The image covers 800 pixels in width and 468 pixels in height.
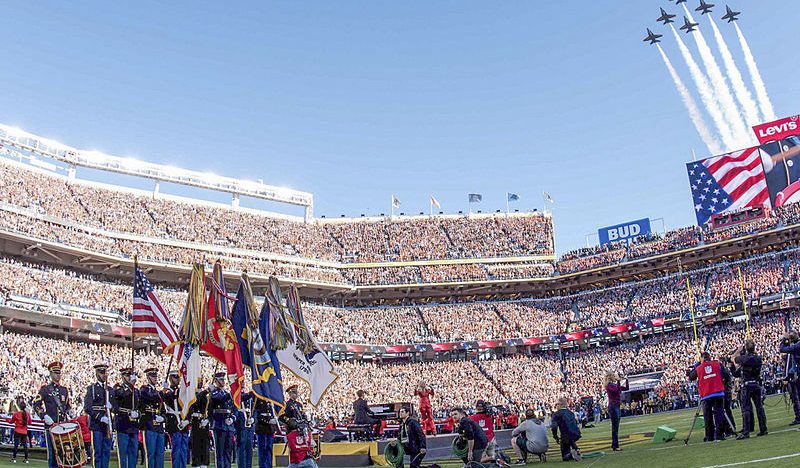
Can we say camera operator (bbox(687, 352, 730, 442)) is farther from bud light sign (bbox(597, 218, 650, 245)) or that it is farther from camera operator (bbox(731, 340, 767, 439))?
bud light sign (bbox(597, 218, 650, 245))

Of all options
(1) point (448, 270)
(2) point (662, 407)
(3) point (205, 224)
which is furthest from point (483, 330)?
(3) point (205, 224)

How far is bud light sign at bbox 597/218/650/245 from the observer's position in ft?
216

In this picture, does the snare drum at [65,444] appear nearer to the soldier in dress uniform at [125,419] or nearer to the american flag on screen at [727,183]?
the soldier in dress uniform at [125,419]

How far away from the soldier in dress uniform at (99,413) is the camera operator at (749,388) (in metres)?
12.6

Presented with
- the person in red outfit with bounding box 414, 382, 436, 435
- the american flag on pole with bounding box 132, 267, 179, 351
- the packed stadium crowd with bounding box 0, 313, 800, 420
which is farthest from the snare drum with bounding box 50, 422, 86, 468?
the packed stadium crowd with bounding box 0, 313, 800, 420

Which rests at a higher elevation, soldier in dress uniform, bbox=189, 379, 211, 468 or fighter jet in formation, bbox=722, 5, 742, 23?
fighter jet in formation, bbox=722, 5, 742, 23

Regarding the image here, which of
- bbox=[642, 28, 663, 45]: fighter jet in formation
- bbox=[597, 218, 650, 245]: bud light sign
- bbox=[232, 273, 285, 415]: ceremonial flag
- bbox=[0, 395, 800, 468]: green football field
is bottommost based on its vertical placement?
bbox=[0, 395, 800, 468]: green football field

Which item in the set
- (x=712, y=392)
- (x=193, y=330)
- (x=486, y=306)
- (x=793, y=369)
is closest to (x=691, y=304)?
(x=486, y=306)

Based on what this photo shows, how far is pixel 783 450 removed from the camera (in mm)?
11445

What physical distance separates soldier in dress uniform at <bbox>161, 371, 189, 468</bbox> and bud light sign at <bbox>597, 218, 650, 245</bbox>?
5714 centimetres

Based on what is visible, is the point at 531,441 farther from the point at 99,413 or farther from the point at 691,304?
the point at 691,304

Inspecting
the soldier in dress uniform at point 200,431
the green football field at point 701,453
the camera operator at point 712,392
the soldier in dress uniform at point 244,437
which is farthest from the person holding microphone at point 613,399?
the soldier in dress uniform at point 200,431

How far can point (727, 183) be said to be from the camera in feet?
186

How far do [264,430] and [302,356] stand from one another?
4406mm
